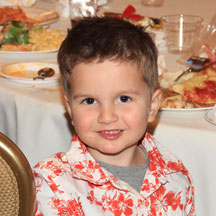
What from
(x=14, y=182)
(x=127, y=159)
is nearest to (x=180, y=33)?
(x=127, y=159)

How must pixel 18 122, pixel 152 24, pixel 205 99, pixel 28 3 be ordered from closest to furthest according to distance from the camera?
1. pixel 205 99
2. pixel 18 122
3. pixel 152 24
4. pixel 28 3

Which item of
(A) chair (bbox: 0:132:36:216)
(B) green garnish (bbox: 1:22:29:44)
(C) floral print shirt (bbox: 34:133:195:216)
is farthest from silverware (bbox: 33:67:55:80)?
(A) chair (bbox: 0:132:36:216)

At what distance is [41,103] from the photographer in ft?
5.75

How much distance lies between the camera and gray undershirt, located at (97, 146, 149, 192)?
55.5 inches

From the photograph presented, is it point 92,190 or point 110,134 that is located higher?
point 110,134

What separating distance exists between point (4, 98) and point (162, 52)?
815mm

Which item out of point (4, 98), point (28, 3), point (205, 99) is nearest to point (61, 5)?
point (28, 3)

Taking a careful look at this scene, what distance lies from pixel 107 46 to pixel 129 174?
0.41m

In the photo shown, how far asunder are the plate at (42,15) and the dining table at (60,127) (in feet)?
1.53

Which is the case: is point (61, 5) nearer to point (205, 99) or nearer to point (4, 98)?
point (4, 98)

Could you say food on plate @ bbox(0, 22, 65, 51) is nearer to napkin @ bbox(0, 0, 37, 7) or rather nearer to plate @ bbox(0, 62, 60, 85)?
plate @ bbox(0, 62, 60, 85)

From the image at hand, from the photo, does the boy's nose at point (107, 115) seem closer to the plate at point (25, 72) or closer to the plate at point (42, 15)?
the plate at point (25, 72)

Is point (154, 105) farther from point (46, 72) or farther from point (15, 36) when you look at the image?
point (15, 36)

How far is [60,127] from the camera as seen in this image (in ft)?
5.69
